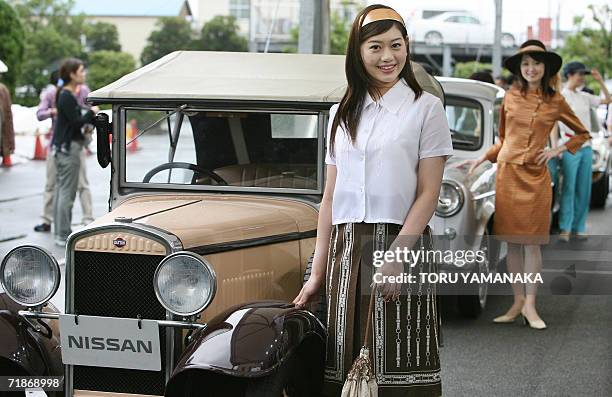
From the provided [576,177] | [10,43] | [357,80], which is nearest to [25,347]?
[357,80]

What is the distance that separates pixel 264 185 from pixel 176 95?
0.67 metres

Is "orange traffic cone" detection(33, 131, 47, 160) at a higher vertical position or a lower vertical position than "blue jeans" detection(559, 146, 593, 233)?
lower

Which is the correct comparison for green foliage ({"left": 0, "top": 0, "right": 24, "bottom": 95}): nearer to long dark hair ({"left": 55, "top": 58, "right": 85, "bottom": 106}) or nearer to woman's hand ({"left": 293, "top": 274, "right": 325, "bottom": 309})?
long dark hair ({"left": 55, "top": 58, "right": 85, "bottom": 106})

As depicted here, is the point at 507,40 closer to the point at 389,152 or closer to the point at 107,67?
the point at 107,67

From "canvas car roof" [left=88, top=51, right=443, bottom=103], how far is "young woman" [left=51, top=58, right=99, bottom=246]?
526 cm

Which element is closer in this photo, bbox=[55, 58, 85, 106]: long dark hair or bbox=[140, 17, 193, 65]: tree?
bbox=[55, 58, 85, 106]: long dark hair

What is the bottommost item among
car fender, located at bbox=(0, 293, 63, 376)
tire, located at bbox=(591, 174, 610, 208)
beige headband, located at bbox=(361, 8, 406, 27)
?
tire, located at bbox=(591, 174, 610, 208)

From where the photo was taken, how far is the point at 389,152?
4.05m

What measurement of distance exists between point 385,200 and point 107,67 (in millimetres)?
50977

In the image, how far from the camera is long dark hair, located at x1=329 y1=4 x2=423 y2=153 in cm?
412

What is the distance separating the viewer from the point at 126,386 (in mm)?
4777

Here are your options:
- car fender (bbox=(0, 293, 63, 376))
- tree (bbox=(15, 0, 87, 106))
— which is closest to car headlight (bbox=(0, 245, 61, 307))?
car fender (bbox=(0, 293, 63, 376))

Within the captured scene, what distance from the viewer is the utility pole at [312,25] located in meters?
12.3

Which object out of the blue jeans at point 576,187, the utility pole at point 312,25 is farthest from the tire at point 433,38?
the blue jeans at point 576,187
